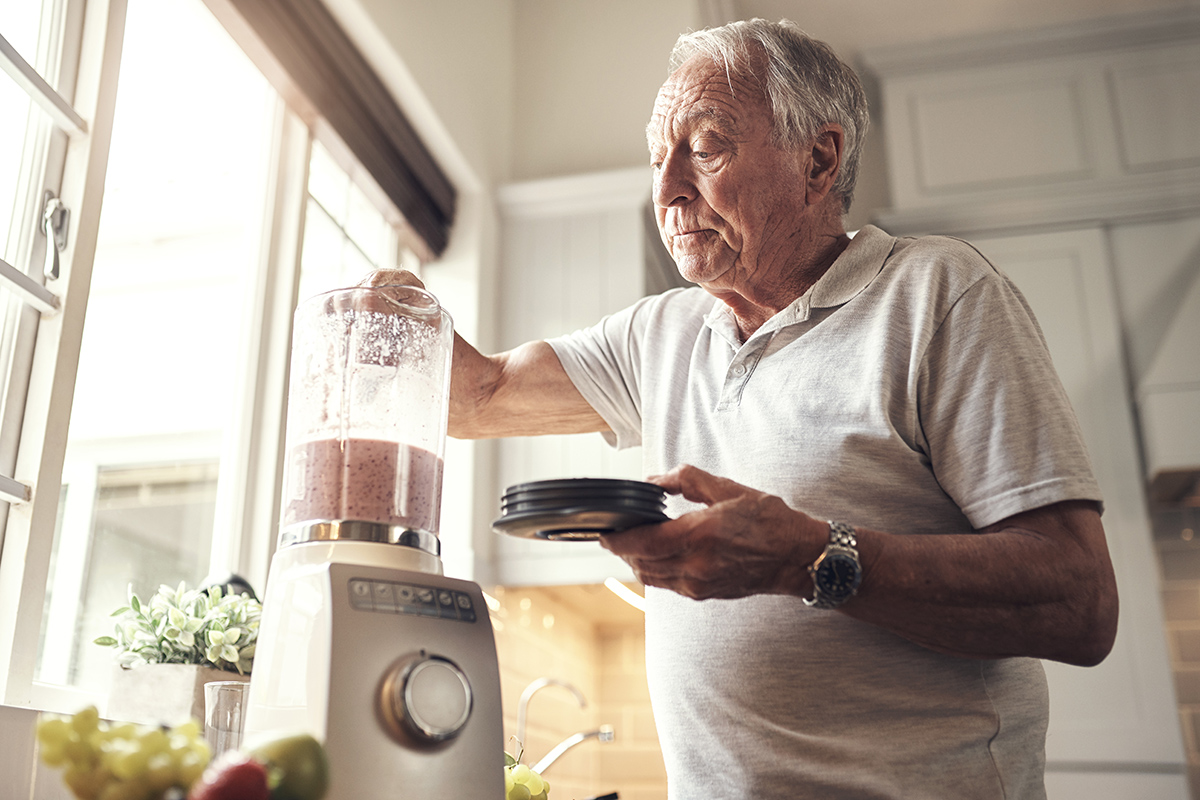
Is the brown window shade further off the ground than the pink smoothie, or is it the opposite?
the brown window shade

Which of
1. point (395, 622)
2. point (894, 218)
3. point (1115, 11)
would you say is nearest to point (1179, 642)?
point (894, 218)

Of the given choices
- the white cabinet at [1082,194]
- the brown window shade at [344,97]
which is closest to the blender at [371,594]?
the brown window shade at [344,97]

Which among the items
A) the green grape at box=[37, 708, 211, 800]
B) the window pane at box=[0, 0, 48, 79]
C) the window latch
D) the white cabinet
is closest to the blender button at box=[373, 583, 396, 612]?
the green grape at box=[37, 708, 211, 800]

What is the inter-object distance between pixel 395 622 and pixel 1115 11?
11.1ft

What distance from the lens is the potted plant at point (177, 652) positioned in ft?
3.62

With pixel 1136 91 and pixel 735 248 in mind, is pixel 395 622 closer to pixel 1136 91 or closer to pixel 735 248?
pixel 735 248

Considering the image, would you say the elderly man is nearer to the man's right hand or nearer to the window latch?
the man's right hand

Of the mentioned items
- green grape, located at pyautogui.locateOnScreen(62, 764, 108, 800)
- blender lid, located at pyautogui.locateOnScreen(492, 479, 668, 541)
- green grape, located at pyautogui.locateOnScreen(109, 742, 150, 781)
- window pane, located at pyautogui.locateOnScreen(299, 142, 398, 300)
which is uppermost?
window pane, located at pyautogui.locateOnScreen(299, 142, 398, 300)

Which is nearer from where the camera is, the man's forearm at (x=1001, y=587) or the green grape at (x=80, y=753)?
the green grape at (x=80, y=753)

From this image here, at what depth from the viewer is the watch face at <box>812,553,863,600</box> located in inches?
35.3

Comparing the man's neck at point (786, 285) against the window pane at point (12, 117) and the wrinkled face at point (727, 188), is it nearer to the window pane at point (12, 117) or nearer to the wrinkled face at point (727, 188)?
the wrinkled face at point (727, 188)

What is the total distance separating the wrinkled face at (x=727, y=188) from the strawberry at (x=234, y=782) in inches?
34.9

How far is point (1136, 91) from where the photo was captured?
306 cm

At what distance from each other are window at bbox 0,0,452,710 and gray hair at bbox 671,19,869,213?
2.78 ft
